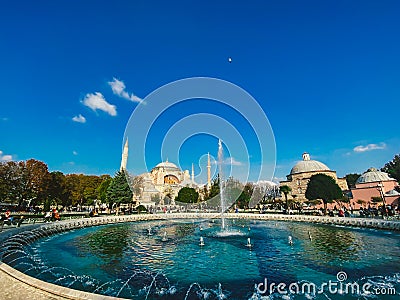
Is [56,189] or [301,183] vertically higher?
[301,183]

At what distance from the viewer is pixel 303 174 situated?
70.2 m

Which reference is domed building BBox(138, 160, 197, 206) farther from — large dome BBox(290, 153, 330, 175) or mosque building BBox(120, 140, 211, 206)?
large dome BBox(290, 153, 330, 175)

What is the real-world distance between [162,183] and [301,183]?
4897cm

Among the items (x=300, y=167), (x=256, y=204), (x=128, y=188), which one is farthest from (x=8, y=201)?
(x=300, y=167)

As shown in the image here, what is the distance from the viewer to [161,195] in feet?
269

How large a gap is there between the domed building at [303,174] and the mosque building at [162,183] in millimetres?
24226

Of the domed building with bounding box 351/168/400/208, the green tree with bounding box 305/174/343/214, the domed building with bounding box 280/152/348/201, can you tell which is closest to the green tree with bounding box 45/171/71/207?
the green tree with bounding box 305/174/343/214

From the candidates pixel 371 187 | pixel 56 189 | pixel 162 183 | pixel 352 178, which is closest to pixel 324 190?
pixel 371 187

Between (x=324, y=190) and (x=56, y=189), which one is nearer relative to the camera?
(x=56, y=189)

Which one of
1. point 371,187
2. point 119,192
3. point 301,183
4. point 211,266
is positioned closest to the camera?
point 211,266

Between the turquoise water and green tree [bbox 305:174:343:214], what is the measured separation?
97.2 feet

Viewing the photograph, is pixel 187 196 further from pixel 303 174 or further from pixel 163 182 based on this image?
pixel 163 182

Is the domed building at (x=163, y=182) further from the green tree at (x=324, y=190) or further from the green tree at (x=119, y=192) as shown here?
the green tree at (x=324, y=190)

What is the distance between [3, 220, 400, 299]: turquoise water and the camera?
7.94m
